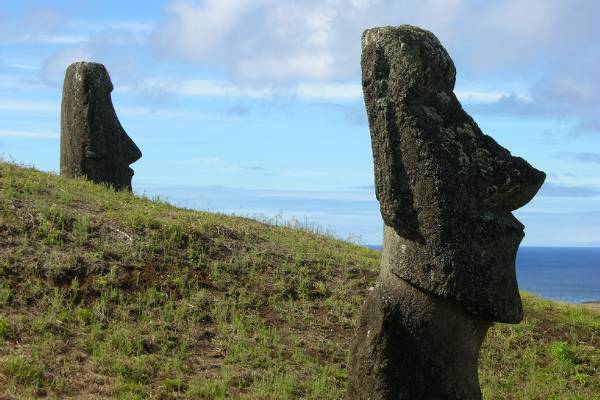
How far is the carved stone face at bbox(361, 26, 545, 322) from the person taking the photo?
274 inches

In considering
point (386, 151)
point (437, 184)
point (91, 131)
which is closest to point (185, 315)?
point (386, 151)

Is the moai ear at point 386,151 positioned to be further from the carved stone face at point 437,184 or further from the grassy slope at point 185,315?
the grassy slope at point 185,315

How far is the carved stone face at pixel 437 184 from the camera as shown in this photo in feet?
22.8

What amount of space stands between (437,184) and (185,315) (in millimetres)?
5672

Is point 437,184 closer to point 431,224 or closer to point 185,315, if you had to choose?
point 431,224

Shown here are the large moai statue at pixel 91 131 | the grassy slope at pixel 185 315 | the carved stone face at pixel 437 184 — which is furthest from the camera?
the large moai statue at pixel 91 131

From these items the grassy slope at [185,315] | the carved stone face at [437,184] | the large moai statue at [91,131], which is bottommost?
the grassy slope at [185,315]

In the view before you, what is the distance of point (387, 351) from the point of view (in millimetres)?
7191

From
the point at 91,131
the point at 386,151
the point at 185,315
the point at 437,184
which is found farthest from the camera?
the point at 91,131

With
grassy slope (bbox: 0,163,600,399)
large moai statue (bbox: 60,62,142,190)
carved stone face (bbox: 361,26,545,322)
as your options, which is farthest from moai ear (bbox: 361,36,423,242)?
large moai statue (bbox: 60,62,142,190)

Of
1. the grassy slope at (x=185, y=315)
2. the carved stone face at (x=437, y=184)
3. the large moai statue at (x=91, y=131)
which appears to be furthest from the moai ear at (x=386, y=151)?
the large moai statue at (x=91, y=131)

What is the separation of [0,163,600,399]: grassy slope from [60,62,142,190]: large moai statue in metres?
3.86

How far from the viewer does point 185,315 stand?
11.8 m

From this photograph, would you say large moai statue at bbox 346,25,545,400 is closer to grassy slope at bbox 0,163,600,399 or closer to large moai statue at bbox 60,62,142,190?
grassy slope at bbox 0,163,600,399
